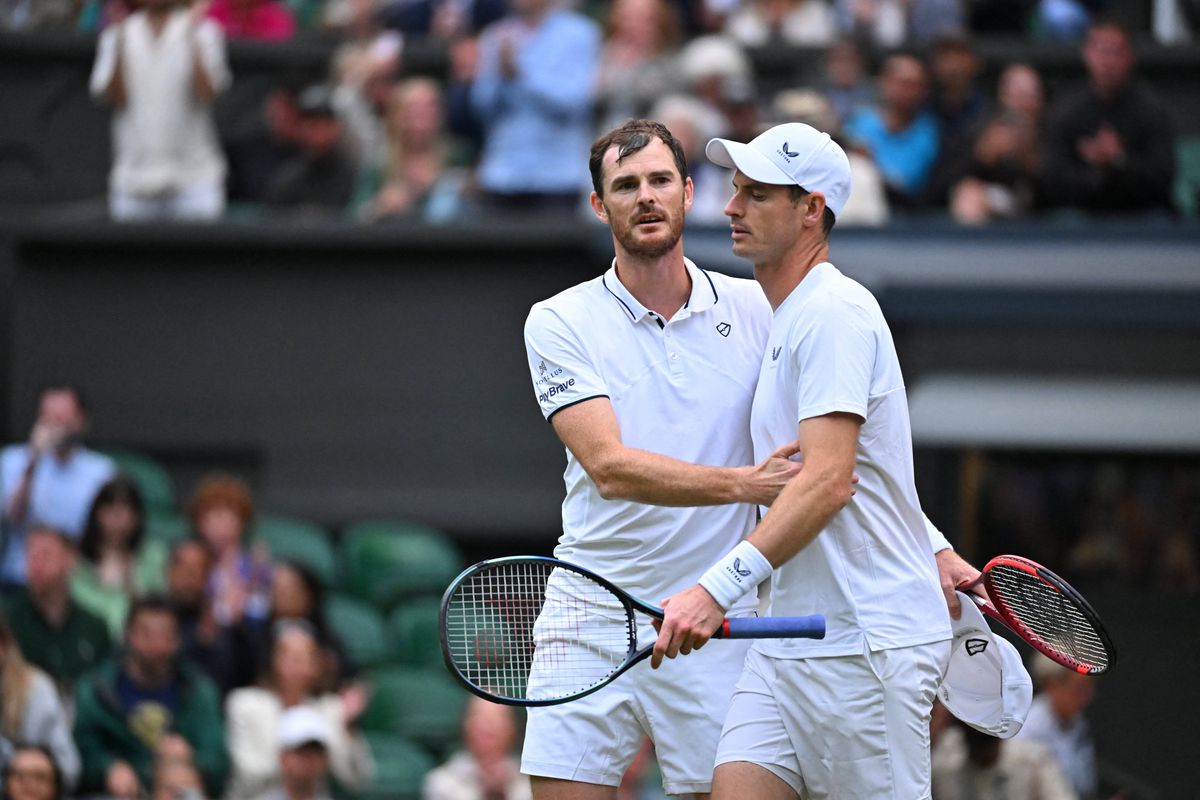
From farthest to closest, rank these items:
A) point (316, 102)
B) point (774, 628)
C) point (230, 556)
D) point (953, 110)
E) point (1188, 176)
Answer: point (1188, 176), point (316, 102), point (953, 110), point (230, 556), point (774, 628)

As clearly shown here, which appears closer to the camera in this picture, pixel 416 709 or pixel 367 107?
pixel 416 709

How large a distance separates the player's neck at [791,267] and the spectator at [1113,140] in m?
5.50

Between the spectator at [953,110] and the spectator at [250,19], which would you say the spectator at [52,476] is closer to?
the spectator at [250,19]

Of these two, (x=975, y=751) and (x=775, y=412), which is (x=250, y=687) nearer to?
(x=975, y=751)

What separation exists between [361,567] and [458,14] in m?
3.67

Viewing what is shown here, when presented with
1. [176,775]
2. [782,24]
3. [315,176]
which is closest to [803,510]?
[176,775]

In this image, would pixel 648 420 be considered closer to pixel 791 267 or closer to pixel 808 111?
pixel 791 267

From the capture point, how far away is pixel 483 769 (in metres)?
7.71

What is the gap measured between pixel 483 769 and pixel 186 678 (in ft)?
4.51

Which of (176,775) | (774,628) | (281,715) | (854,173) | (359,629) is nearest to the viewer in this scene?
(774,628)

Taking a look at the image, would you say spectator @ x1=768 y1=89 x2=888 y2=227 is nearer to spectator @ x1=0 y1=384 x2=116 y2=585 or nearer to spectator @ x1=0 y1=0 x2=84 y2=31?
spectator @ x1=0 y1=384 x2=116 y2=585

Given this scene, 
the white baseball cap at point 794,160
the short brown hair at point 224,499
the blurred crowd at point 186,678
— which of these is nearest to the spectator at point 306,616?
the blurred crowd at point 186,678

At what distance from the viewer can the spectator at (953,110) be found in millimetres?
9977

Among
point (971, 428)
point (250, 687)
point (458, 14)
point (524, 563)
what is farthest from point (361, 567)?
point (524, 563)
